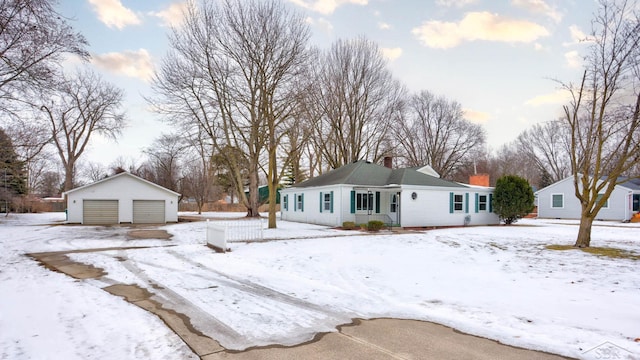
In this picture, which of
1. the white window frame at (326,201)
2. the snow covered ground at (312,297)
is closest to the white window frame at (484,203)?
the white window frame at (326,201)

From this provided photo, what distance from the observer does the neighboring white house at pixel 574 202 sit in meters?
27.2

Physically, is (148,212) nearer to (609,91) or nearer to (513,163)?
(609,91)

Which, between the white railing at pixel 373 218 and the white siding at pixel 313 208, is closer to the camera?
the white siding at pixel 313 208

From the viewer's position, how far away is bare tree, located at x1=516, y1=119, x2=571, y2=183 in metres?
46.6

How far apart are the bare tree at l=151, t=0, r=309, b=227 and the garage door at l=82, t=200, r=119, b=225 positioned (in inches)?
298

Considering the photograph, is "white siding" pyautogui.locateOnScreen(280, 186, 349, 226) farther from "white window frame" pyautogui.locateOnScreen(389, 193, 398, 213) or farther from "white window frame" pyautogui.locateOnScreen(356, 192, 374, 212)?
"white window frame" pyautogui.locateOnScreen(389, 193, 398, 213)

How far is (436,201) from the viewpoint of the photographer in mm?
21688

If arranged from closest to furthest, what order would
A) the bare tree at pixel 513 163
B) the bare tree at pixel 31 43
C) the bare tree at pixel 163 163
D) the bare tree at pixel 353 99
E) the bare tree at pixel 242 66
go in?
the bare tree at pixel 31 43 < the bare tree at pixel 242 66 < the bare tree at pixel 353 99 < the bare tree at pixel 163 163 < the bare tree at pixel 513 163

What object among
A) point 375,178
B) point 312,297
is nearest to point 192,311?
point 312,297

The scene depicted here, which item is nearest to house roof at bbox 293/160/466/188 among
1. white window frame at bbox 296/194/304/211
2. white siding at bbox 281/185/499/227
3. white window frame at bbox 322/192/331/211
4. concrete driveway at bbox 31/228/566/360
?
white siding at bbox 281/185/499/227

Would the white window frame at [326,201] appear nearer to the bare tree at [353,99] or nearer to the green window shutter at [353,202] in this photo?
the green window shutter at [353,202]

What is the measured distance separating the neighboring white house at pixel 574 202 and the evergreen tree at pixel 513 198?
8.96 m

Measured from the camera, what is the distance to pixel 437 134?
41875 mm

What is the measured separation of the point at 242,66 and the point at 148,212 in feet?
43.2
